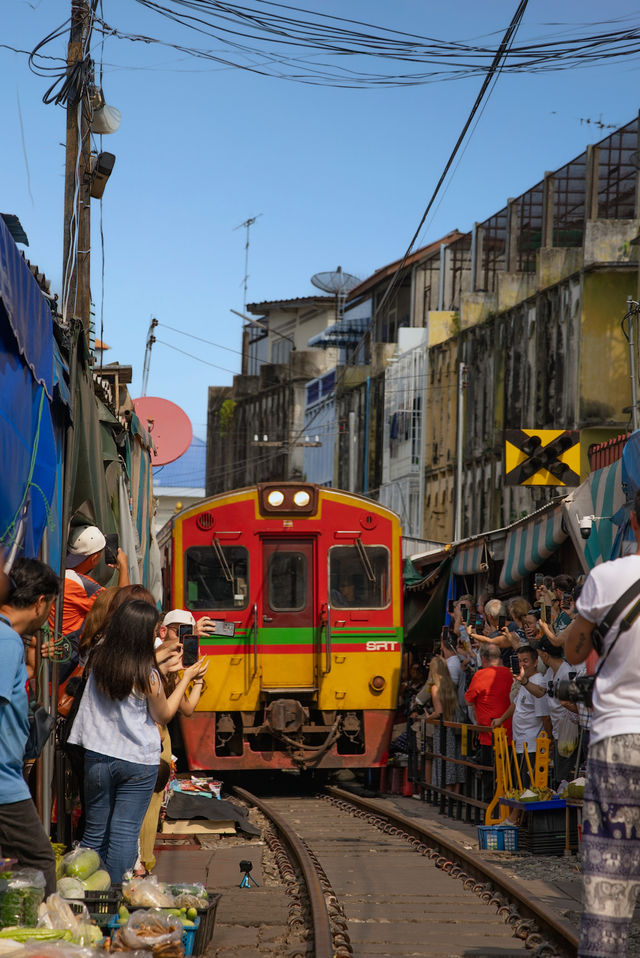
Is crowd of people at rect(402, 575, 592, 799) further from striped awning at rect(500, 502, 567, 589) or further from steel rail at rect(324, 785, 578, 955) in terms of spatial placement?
steel rail at rect(324, 785, 578, 955)

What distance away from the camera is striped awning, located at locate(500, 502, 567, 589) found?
14289mm

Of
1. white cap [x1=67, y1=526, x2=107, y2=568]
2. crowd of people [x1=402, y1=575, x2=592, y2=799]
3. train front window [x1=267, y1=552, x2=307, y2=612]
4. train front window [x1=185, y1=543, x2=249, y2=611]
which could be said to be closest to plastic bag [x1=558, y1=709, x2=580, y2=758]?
crowd of people [x1=402, y1=575, x2=592, y2=799]

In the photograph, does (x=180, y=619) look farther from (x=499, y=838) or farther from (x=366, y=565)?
(x=366, y=565)

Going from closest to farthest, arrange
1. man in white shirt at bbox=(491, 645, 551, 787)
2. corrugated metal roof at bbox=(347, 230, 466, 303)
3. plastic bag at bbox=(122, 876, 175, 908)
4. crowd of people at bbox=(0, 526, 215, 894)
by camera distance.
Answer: crowd of people at bbox=(0, 526, 215, 894), plastic bag at bbox=(122, 876, 175, 908), man in white shirt at bbox=(491, 645, 551, 787), corrugated metal roof at bbox=(347, 230, 466, 303)

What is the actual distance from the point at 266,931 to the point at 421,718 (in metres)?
7.73

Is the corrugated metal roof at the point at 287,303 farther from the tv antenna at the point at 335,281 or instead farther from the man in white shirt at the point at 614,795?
the man in white shirt at the point at 614,795

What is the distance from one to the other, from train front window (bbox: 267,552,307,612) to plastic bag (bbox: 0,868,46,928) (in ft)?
32.3

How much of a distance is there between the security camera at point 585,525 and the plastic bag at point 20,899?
7555 mm

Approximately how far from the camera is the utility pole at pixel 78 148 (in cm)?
1409

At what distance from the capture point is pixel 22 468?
6160 mm

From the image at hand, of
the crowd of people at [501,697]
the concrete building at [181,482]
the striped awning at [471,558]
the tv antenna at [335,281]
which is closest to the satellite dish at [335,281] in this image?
the tv antenna at [335,281]

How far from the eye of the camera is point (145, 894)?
5828 mm

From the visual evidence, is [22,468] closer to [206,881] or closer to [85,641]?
[85,641]

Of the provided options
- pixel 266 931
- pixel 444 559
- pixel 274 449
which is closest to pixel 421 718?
pixel 444 559
